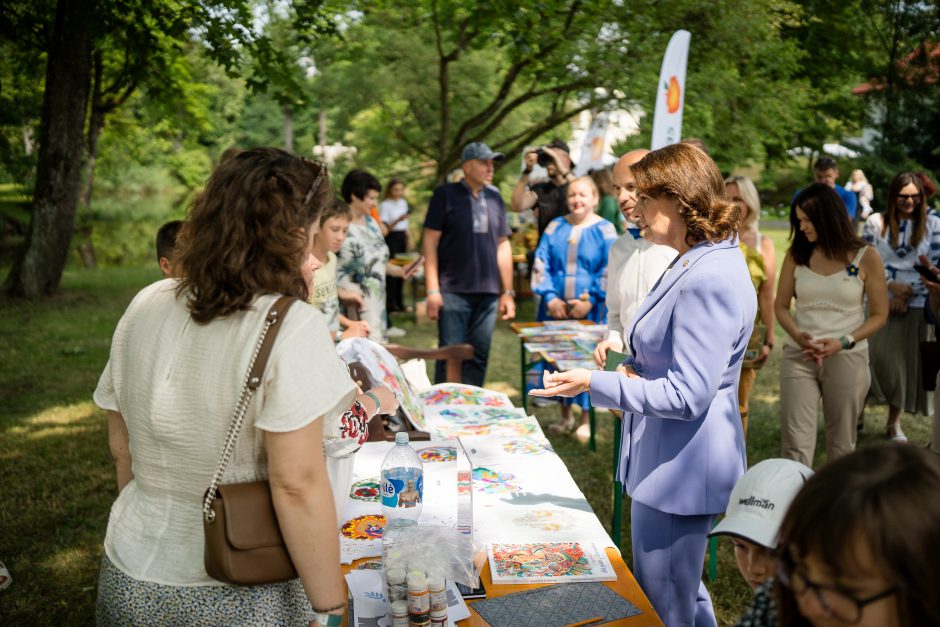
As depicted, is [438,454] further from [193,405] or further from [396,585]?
[193,405]

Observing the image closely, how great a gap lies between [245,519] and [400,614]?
1.53 feet

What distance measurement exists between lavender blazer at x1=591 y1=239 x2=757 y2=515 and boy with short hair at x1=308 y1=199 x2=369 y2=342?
193 centimetres

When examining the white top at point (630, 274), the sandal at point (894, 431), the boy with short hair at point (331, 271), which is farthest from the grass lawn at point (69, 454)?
the boy with short hair at point (331, 271)

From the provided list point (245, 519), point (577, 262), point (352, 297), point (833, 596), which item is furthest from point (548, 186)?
point (833, 596)

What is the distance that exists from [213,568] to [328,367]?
1.37ft

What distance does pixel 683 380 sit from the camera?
6.44ft

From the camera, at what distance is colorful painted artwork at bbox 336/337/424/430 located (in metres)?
3.29

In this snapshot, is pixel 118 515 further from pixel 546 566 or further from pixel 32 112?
pixel 32 112

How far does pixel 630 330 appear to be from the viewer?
7.49 ft

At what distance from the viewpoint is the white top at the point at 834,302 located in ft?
12.7

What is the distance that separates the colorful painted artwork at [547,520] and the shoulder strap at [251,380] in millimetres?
1216

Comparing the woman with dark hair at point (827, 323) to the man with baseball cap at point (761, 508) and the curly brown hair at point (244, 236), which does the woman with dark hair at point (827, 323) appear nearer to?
the man with baseball cap at point (761, 508)

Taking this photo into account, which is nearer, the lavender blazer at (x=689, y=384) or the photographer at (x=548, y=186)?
the lavender blazer at (x=689, y=384)

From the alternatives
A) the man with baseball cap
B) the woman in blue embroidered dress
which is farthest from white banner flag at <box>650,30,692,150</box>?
the man with baseball cap
